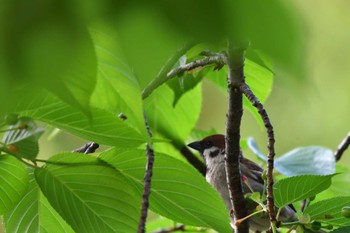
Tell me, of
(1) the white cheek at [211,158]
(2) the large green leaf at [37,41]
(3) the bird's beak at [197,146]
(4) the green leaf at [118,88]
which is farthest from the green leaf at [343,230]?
(3) the bird's beak at [197,146]

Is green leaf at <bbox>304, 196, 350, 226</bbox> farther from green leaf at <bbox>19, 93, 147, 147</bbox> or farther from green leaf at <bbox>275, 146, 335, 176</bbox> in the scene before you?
green leaf at <bbox>275, 146, 335, 176</bbox>

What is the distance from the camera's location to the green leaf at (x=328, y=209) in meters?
1.47

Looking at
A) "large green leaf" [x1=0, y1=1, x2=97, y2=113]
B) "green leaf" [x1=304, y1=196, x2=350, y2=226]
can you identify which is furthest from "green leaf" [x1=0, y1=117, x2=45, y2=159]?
"large green leaf" [x1=0, y1=1, x2=97, y2=113]

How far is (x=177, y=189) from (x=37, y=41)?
1059 millimetres

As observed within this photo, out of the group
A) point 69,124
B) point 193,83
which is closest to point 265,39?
point 69,124

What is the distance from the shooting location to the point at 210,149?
3.21m

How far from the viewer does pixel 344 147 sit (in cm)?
264

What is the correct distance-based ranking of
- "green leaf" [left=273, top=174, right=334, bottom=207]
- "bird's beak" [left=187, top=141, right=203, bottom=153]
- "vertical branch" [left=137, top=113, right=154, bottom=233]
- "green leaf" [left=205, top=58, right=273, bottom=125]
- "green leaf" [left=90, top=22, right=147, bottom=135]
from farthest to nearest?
"bird's beak" [left=187, top=141, right=203, bottom=153] < "green leaf" [left=205, top=58, right=273, bottom=125] < "green leaf" [left=273, top=174, right=334, bottom=207] < "vertical branch" [left=137, top=113, right=154, bottom=233] < "green leaf" [left=90, top=22, right=147, bottom=135]

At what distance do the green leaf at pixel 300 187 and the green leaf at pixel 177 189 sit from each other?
0.15 m

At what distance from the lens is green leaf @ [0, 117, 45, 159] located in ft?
4.03

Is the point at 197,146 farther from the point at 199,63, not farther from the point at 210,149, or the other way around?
the point at 199,63

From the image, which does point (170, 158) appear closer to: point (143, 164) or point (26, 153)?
point (143, 164)

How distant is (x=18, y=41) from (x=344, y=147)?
2403 mm

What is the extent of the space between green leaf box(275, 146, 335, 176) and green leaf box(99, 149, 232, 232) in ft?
2.55
